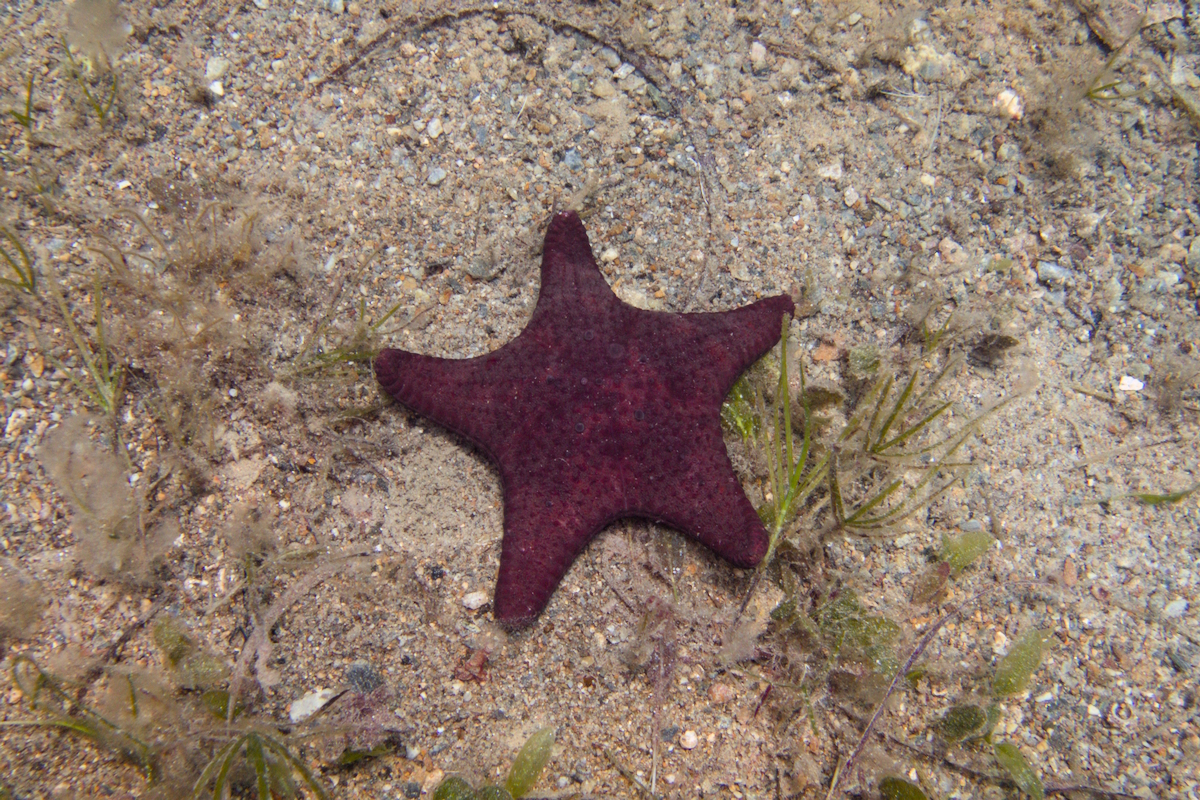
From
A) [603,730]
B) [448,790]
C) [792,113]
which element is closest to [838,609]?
[603,730]

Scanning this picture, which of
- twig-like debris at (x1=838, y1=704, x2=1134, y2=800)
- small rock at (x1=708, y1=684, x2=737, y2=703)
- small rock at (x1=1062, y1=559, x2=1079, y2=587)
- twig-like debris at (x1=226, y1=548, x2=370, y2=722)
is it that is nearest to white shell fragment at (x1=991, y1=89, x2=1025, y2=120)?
small rock at (x1=1062, y1=559, x2=1079, y2=587)

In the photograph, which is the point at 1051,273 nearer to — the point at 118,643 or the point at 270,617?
the point at 270,617

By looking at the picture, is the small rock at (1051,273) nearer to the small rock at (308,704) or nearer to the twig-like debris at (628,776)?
the twig-like debris at (628,776)

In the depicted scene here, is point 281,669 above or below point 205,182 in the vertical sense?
below

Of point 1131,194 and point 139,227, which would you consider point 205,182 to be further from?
point 1131,194

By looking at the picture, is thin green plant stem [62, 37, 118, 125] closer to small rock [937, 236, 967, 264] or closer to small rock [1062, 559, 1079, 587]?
small rock [937, 236, 967, 264]

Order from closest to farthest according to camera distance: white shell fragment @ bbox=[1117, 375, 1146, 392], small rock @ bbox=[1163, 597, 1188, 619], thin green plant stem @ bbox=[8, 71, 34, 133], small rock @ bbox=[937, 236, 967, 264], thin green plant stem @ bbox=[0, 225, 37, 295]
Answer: thin green plant stem @ bbox=[0, 225, 37, 295]
small rock @ bbox=[1163, 597, 1188, 619]
thin green plant stem @ bbox=[8, 71, 34, 133]
white shell fragment @ bbox=[1117, 375, 1146, 392]
small rock @ bbox=[937, 236, 967, 264]

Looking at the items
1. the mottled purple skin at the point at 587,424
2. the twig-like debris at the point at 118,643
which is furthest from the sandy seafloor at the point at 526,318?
the mottled purple skin at the point at 587,424
